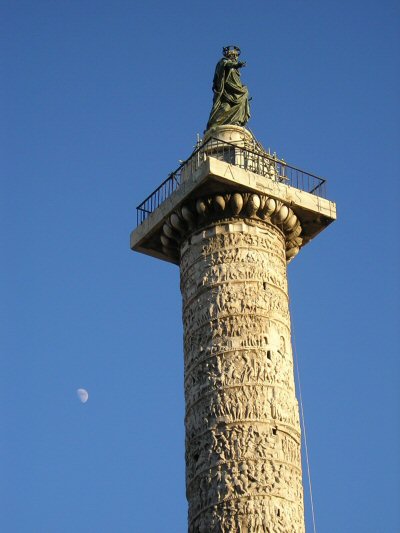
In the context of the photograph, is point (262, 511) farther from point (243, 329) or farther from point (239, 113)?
point (239, 113)

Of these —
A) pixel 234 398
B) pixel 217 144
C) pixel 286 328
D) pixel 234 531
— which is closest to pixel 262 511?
pixel 234 531

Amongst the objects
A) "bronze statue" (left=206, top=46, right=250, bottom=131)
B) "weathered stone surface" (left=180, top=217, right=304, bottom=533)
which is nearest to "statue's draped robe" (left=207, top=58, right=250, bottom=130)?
"bronze statue" (left=206, top=46, right=250, bottom=131)

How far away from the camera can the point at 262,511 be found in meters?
14.4

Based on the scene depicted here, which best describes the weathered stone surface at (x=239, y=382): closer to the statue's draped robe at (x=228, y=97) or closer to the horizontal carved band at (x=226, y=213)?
the horizontal carved band at (x=226, y=213)

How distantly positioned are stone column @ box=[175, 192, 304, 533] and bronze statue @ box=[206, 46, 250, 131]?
196cm

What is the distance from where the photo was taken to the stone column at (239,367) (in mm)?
14602

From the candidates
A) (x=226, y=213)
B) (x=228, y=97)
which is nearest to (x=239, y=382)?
(x=226, y=213)

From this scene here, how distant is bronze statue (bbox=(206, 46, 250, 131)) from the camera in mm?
18203

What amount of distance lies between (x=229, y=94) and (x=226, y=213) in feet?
8.61

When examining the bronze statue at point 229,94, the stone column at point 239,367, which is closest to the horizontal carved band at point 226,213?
the stone column at point 239,367

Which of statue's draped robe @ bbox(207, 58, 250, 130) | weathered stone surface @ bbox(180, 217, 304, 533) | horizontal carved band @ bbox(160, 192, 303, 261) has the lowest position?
weathered stone surface @ bbox(180, 217, 304, 533)

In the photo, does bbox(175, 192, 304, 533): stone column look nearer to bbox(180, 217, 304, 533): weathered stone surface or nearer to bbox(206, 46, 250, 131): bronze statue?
bbox(180, 217, 304, 533): weathered stone surface

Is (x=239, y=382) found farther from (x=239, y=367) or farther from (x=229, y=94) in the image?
(x=229, y=94)

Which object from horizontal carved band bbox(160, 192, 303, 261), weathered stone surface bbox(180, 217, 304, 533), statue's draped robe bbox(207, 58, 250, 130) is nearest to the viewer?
weathered stone surface bbox(180, 217, 304, 533)
